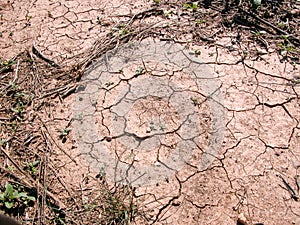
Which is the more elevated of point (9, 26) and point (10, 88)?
point (9, 26)

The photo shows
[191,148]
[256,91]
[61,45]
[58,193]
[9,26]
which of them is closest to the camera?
[58,193]

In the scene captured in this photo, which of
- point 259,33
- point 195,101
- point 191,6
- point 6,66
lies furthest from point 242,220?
point 6,66

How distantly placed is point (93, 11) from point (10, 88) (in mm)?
1378

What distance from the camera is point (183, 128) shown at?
9.81 feet

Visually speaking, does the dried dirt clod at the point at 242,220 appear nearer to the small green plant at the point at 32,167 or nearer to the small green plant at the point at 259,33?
the small green plant at the point at 32,167

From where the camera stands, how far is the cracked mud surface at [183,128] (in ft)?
8.45

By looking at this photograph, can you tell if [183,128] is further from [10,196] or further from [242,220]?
[10,196]

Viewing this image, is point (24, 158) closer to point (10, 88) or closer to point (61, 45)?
point (10, 88)

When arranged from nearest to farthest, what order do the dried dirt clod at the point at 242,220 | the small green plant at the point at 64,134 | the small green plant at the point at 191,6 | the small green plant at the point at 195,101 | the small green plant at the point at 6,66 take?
the dried dirt clod at the point at 242,220
the small green plant at the point at 64,134
the small green plant at the point at 195,101
the small green plant at the point at 6,66
the small green plant at the point at 191,6

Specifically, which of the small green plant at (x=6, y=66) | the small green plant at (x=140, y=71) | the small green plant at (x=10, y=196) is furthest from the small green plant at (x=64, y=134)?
the small green plant at (x=6, y=66)

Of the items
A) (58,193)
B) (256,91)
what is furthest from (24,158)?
(256,91)

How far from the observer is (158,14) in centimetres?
390

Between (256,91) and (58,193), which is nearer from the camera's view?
(58,193)

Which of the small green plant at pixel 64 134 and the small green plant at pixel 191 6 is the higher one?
the small green plant at pixel 191 6
